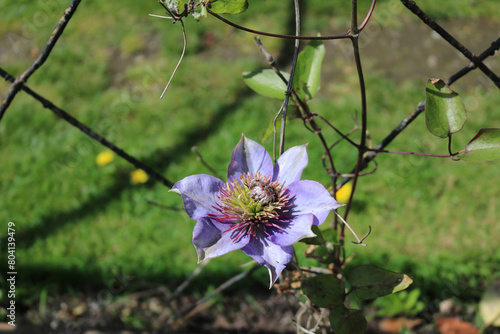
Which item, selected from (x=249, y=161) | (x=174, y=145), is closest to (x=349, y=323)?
(x=249, y=161)

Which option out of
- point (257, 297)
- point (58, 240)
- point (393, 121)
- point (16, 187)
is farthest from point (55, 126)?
point (393, 121)

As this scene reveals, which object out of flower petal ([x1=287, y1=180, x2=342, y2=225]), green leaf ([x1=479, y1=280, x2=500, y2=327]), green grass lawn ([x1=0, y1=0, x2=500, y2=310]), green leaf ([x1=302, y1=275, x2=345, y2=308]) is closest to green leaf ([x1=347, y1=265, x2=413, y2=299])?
green leaf ([x1=302, y1=275, x2=345, y2=308])

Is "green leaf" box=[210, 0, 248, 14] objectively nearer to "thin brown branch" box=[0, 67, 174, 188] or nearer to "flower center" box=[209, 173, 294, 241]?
"flower center" box=[209, 173, 294, 241]

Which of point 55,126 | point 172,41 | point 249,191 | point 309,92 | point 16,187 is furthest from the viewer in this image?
point 172,41

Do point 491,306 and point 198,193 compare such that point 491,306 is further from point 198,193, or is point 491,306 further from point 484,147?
point 198,193

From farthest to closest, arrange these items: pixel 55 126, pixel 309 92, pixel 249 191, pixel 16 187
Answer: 1. pixel 55 126
2. pixel 16 187
3. pixel 309 92
4. pixel 249 191

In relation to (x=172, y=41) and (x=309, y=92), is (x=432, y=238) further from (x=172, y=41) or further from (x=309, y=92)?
(x=172, y=41)

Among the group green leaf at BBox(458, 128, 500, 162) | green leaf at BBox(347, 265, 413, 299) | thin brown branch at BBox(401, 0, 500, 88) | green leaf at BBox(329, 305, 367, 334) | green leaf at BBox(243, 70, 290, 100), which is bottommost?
green leaf at BBox(329, 305, 367, 334)
